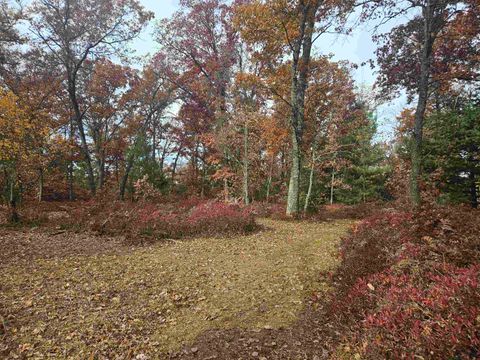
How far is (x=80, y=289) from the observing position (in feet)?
15.9

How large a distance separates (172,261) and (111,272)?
4.36 feet

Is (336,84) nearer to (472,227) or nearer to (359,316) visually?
(472,227)

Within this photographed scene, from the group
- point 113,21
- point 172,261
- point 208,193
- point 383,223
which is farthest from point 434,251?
point 208,193

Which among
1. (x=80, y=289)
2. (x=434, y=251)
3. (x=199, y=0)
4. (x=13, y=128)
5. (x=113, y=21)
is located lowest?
(x=80, y=289)

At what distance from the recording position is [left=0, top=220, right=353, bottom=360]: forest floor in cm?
338

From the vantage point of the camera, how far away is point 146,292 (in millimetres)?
4754

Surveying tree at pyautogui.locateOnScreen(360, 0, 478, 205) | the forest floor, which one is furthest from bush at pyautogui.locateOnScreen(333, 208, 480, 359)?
tree at pyautogui.locateOnScreen(360, 0, 478, 205)

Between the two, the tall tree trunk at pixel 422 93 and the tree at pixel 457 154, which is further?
the tree at pixel 457 154

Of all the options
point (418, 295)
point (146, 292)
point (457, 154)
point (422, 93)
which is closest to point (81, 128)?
point (146, 292)

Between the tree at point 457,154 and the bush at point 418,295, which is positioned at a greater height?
the tree at point 457,154

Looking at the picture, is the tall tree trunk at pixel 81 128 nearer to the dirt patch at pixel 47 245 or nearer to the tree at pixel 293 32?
the dirt patch at pixel 47 245

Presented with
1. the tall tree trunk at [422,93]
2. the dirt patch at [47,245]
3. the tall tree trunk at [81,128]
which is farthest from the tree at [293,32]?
the tall tree trunk at [81,128]

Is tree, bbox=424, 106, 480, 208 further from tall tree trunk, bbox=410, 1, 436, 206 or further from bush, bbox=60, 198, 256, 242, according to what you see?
bush, bbox=60, 198, 256, 242

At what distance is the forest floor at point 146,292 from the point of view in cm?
338
